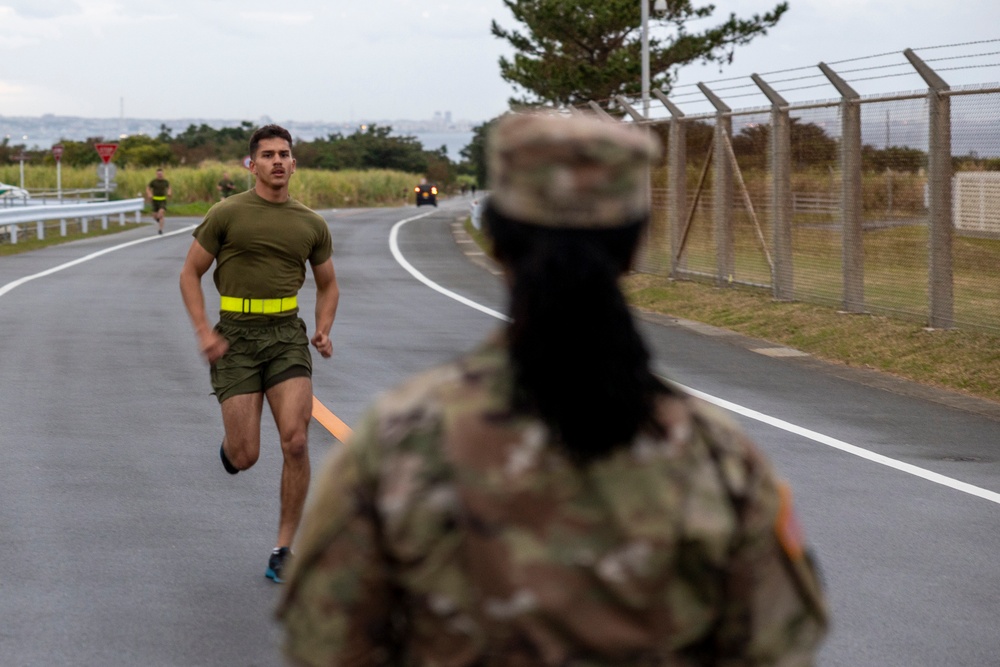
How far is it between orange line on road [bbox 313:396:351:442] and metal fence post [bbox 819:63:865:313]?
770 centimetres

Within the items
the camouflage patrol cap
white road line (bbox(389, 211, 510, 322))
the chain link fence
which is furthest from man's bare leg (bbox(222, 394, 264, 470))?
the chain link fence

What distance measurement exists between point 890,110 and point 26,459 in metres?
10.00

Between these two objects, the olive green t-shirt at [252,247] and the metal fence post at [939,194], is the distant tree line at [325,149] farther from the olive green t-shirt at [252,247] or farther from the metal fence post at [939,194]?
the olive green t-shirt at [252,247]

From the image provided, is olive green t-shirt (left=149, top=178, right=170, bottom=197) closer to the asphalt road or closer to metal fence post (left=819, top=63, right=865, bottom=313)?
the asphalt road

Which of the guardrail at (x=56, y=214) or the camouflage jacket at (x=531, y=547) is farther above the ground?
the guardrail at (x=56, y=214)

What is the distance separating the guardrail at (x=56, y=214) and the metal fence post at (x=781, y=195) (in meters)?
17.2

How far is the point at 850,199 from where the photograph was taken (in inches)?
648

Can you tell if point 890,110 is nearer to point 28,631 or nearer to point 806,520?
point 806,520

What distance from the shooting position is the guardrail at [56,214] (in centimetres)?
3044

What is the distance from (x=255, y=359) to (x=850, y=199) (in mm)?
11306

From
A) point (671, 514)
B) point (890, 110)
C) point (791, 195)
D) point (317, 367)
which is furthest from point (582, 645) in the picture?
point (791, 195)

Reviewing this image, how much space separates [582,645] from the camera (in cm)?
195

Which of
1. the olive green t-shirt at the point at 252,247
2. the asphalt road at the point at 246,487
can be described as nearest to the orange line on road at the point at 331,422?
the asphalt road at the point at 246,487

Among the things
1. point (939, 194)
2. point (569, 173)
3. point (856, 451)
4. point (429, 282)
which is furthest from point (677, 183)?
point (569, 173)
